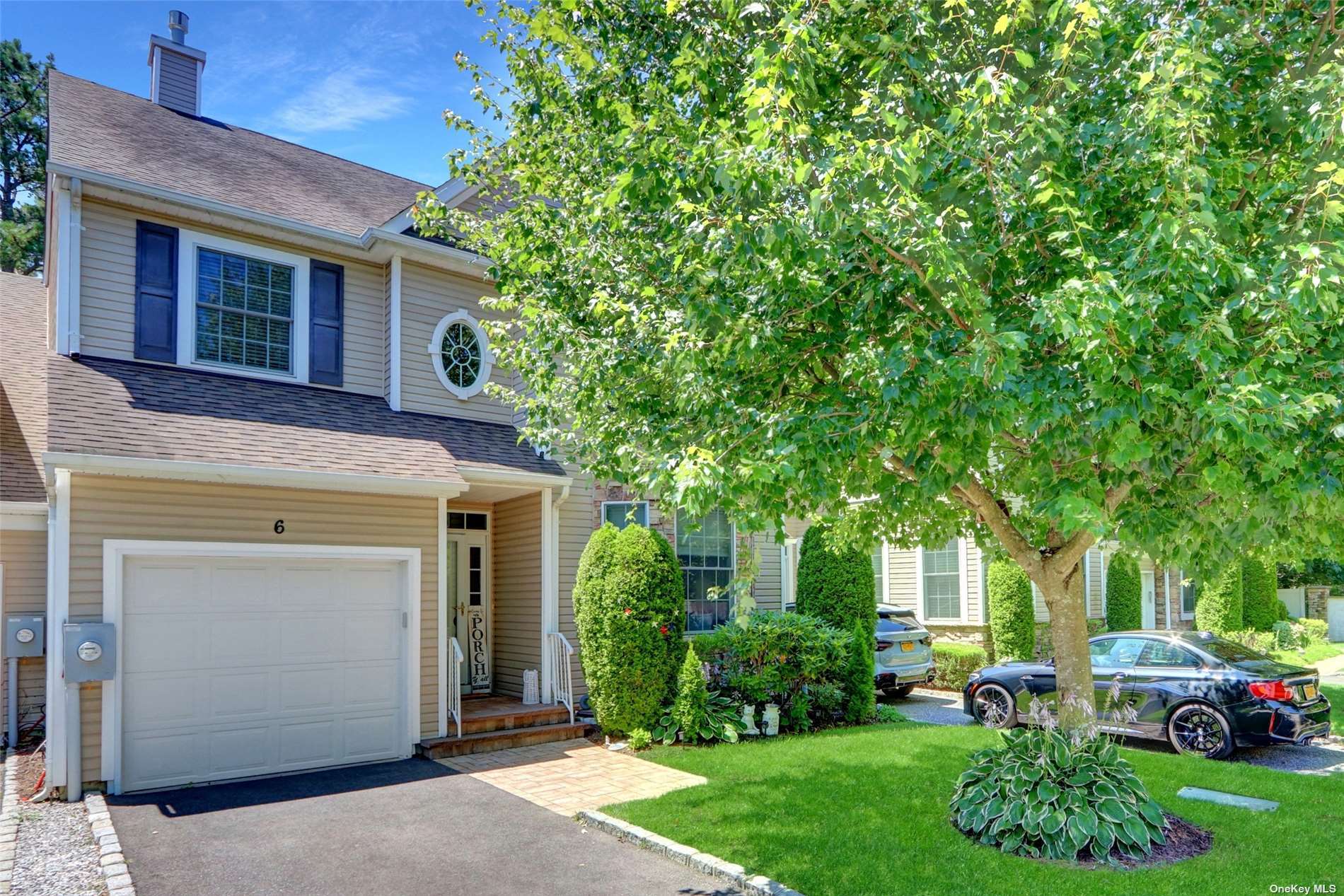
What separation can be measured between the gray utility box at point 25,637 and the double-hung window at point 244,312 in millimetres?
3279

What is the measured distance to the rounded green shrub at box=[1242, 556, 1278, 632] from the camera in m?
22.2

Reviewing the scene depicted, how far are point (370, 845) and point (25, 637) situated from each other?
17.6 ft

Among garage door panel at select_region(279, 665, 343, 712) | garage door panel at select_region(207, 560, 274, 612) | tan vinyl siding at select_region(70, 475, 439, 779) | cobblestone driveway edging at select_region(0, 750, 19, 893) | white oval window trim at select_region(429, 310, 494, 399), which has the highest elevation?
white oval window trim at select_region(429, 310, 494, 399)

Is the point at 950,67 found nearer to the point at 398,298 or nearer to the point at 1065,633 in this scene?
the point at 1065,633

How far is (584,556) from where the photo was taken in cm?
1085

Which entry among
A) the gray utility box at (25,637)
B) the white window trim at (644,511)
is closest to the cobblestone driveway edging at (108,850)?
the gray utility box at (25,637)

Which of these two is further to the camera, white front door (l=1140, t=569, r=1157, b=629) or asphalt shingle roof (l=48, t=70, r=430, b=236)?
white front door (l=1140, t=569, r=1157, b=629)

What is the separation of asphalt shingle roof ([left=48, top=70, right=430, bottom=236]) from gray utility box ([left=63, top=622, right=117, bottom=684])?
16.1 ft

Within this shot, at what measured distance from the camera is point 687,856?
634cm

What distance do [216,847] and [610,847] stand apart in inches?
116

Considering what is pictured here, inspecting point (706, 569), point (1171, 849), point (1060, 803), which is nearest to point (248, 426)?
point (706, 569)

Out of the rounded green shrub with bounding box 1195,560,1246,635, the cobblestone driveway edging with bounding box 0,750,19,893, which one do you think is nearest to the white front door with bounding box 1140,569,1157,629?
the rounded green shrub with bounding box 1195,560,1246,635

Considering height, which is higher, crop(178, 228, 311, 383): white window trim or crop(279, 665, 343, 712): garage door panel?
crop(178, 228, 311, 383): white window trim

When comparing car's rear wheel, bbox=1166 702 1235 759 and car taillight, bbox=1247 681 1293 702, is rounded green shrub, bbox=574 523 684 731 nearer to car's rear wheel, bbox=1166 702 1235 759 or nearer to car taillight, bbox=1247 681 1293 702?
car's rear wheel, bbox=1166 702 1235 759
